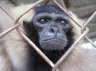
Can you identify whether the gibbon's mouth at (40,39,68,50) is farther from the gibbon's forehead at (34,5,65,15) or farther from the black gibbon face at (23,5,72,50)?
the gibbon's forehead at (34,5,65,15)

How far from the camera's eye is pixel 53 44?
2.74 metres

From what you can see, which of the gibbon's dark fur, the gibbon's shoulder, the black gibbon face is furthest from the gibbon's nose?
the gibbon's shoulder

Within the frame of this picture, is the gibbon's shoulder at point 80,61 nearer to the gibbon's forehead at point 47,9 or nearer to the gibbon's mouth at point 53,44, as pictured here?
the gibbon's mouth at point 53,44

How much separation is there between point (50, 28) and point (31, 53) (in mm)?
326

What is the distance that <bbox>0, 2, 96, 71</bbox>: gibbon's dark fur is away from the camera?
2.75 metres

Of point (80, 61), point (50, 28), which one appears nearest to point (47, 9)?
point (50, 28)

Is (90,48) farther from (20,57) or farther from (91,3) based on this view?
(91,3)

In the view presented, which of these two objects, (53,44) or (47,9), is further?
(47,9)

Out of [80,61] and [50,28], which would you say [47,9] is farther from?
[80,61]

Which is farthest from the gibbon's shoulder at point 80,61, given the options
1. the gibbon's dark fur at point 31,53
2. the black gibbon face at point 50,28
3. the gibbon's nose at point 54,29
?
the gibbon's nose at point 54,29

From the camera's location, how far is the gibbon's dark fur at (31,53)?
2.75 metres

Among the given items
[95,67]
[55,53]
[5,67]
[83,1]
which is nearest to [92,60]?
[95,67]

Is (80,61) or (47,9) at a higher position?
(47,9)

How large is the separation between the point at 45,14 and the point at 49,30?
9.1 inches
